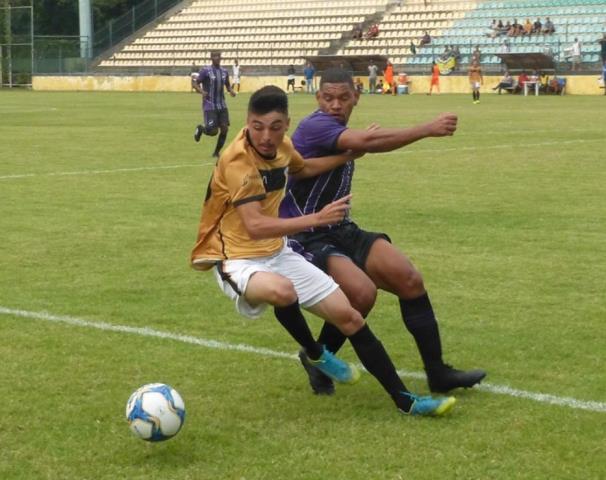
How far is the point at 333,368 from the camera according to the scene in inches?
237

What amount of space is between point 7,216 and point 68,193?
2.16 meters

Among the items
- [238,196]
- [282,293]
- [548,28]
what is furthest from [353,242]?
[548,28]

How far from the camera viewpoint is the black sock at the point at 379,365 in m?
5.69

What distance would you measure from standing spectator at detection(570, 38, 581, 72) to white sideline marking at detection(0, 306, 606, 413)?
A: 1684 inches

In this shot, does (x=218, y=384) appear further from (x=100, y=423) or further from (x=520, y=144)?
(x=520, y=144)

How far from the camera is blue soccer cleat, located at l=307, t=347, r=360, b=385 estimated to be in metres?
6.02

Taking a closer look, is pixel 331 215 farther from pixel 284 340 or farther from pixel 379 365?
pixel 284 340

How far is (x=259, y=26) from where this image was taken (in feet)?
213

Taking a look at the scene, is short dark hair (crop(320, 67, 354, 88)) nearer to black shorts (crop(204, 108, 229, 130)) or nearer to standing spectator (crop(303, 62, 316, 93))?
black shorts (crop(204, 108, 229, 130))

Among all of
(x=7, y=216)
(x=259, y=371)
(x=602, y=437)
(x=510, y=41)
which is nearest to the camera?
(x=602, y=437)

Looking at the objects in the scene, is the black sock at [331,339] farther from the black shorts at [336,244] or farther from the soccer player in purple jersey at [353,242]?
the black shorts at [336,244]

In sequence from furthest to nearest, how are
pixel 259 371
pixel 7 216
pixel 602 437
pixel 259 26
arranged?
pixel 259 26 < pixel 7 216 < pixel 259 371 < pixel 602 437

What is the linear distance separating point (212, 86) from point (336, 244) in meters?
16.7

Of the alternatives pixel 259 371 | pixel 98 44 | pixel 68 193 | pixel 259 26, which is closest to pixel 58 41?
pixel 98 44
